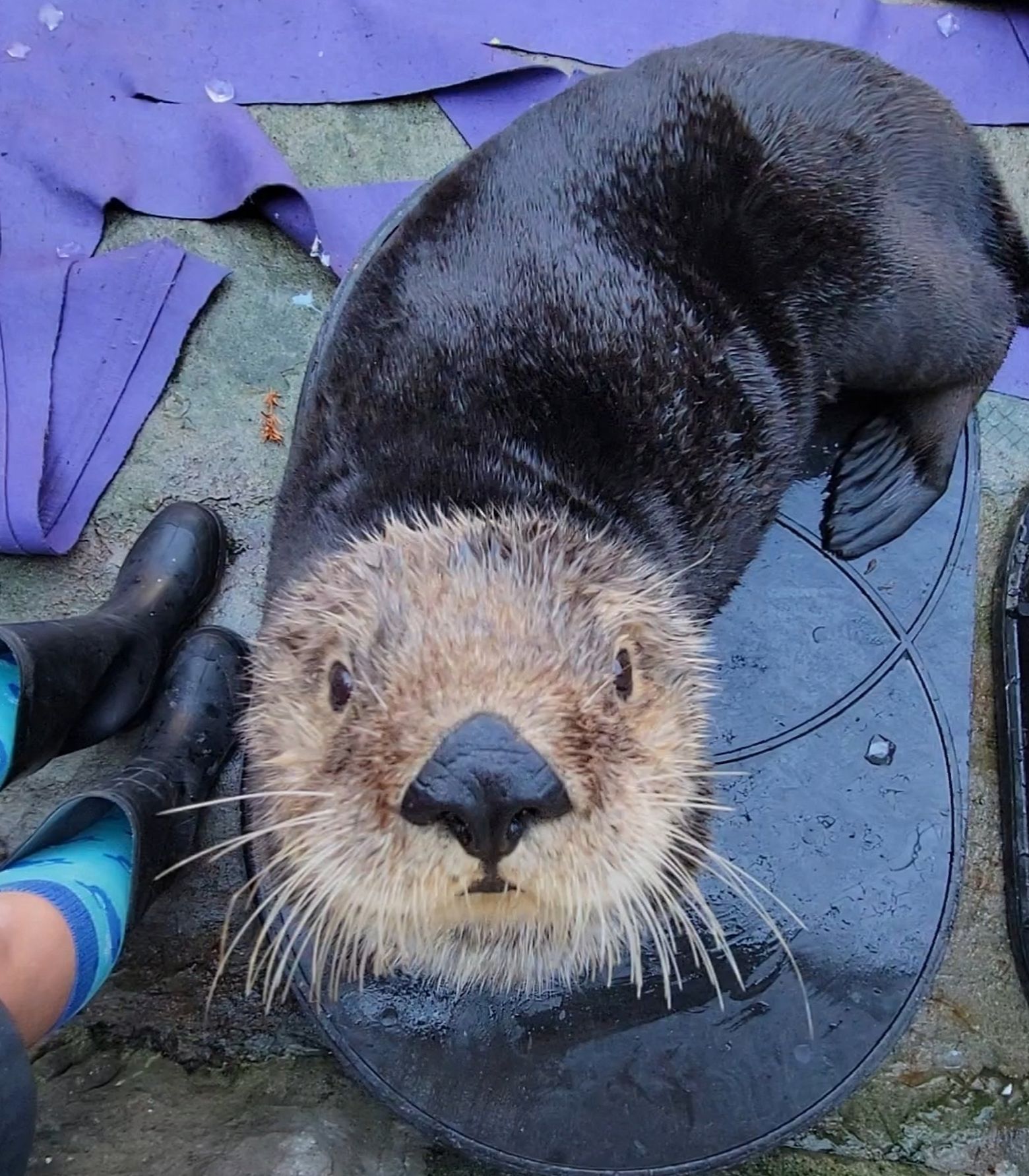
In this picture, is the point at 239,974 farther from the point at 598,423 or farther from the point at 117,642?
the point at 598,423

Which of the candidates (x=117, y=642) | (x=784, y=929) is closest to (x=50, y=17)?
(x=117, y=642)

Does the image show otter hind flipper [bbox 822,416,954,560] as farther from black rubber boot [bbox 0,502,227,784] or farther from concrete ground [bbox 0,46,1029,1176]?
black rubber boot [bbox 0,502,227,784]

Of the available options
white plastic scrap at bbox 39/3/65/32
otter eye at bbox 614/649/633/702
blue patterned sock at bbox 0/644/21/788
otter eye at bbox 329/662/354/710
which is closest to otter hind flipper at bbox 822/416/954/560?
otter eye at bbox 614/649/633/702

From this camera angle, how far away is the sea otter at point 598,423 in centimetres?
135

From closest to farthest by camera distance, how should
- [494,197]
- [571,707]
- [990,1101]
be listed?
[571,707] < [494,197] < [990,1101]

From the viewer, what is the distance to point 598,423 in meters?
1.77

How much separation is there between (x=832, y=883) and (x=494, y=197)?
1.51m

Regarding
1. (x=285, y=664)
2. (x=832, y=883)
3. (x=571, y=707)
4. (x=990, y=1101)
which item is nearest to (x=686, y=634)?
(x=571, y=707)

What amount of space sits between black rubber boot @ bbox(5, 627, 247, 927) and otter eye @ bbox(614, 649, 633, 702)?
33.0 inches

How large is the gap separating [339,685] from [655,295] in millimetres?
882

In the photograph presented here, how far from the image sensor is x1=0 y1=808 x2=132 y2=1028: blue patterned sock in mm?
1830

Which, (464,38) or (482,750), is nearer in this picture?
(482,750)

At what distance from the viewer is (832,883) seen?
2.15 metres

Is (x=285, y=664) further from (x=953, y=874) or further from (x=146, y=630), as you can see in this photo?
(x=953, y=874)
